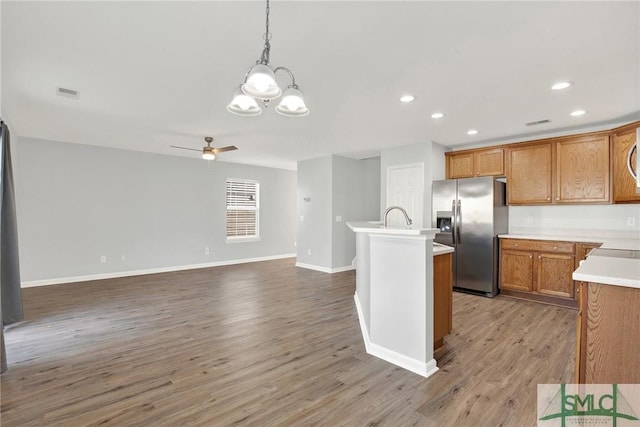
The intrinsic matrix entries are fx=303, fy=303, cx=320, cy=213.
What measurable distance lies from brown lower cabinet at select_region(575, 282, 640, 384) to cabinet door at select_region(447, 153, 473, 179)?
13.1 feet

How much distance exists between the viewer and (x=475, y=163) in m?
5.18

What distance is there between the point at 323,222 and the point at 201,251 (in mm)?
3025

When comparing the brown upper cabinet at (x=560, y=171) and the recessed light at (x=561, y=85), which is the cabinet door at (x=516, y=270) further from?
the recessed light at (x=561, y=85)

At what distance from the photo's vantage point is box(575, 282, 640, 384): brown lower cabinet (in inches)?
56.7

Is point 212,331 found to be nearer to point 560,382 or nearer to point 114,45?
point 114,45

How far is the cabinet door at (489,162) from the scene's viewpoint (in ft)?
16.1

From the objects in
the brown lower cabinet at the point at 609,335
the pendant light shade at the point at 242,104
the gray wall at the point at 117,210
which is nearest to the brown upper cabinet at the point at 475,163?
the brown lower cabinet at the point at 609,335

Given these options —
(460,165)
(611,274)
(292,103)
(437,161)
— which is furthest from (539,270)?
(292,103)

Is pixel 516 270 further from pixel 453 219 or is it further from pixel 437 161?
pixel 437 161

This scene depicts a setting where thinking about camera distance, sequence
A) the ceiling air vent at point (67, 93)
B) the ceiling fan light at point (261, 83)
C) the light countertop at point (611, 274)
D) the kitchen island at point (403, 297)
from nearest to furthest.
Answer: the light countertop at point (611, 274), the ceiling fan light at point (261, 83), the kitchen island at point (403, 297), the ceiling air vent at point (67, 93)

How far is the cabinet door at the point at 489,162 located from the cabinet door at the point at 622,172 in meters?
1.31

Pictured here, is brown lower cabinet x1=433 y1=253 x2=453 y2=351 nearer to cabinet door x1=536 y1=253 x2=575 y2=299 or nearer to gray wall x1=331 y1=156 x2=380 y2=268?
cabinet door x1=536 y1=253 x2=575 y2=299

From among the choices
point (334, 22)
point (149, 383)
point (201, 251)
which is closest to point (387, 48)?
point (334, 22)

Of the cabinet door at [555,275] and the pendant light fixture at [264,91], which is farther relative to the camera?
the cabinet door at [555,275]
